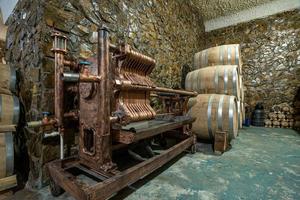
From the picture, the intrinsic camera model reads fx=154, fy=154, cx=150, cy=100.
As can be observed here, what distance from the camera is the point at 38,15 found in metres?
1.35

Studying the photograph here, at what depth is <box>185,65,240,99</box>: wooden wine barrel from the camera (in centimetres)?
274

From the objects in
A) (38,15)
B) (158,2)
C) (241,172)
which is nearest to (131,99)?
(38,15)

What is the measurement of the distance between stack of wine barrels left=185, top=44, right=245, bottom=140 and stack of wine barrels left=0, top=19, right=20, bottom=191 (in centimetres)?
215

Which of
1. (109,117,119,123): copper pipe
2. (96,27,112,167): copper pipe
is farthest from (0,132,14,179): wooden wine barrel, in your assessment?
(109,117,119,123): copper pipe

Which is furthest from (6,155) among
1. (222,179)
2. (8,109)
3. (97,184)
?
(222,179)

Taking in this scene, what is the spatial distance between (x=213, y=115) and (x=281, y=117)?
Answer: 3.47m

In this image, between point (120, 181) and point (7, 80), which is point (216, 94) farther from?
point (7, 80)

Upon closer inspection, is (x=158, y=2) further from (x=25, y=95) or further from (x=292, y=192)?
(x=292, y=192)

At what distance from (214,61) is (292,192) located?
106 inches

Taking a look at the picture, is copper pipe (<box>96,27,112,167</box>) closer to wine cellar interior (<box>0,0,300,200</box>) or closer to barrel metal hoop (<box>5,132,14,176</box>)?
wine cellar interior (<box>0,0,300,200</box>)

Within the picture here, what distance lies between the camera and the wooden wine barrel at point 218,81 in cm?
274

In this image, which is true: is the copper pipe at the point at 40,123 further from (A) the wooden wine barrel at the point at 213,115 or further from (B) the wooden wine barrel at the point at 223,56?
(B) the wooden wine barrel at the point at 223,56

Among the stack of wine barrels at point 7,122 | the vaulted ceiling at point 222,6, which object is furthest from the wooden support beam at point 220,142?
the vaulted ceiling at point 222,6

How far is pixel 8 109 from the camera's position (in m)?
1.24
